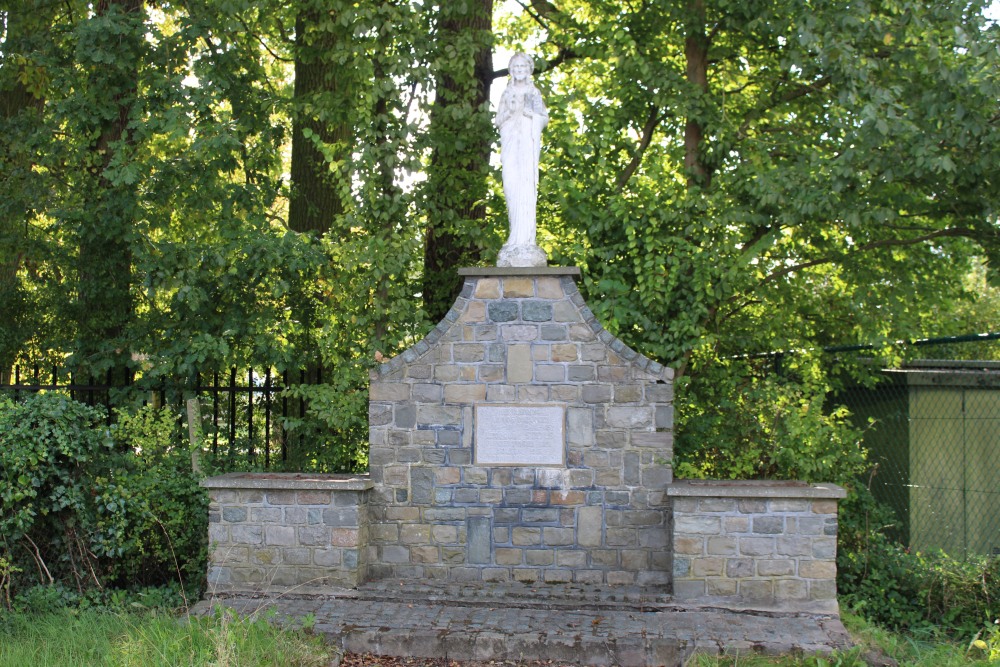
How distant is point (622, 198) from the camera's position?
28.7 ft

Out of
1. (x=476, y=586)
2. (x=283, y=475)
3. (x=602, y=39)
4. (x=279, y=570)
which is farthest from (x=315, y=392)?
(x=602, y=39)

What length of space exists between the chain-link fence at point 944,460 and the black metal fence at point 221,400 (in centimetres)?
559

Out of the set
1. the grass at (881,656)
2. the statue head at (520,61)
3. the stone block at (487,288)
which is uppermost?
the statue head at (520,61)

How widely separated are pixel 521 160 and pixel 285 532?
3.29 meters

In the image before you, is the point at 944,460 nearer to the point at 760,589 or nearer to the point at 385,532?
the point at 760,589

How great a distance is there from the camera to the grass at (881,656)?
5.54 m

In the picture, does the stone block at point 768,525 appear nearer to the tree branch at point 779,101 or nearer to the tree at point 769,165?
the tree at point 769,165

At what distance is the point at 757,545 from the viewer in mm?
6578

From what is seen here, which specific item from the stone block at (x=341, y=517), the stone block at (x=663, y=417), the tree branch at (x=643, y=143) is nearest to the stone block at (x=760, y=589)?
the stone block at (x=663, y=417)

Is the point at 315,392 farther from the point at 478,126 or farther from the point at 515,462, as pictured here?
the point at 478,126

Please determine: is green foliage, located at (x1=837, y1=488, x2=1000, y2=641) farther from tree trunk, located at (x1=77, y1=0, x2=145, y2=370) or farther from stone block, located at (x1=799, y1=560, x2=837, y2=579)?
tree trunk, located at (x1=77, y1=0, x2=145, y2=370)

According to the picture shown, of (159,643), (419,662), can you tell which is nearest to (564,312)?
(419,662)

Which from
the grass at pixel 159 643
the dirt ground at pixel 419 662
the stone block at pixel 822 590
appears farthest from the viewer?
the stone block at pixel 822 590

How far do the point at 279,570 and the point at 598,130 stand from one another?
514cm
